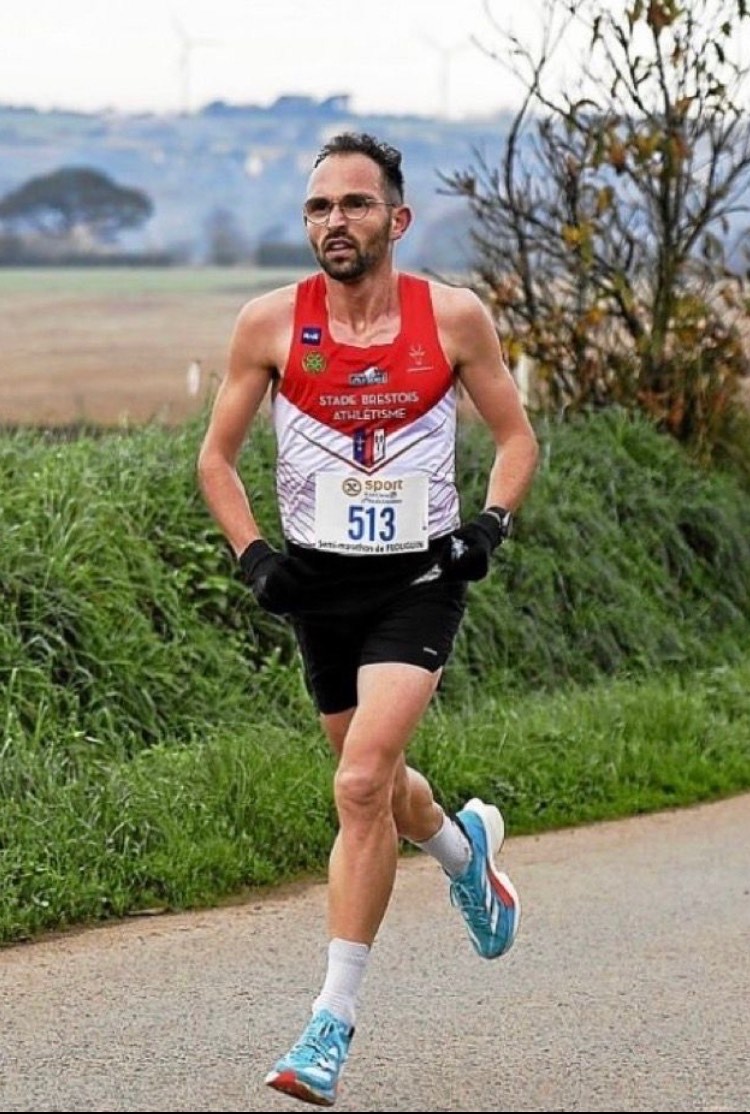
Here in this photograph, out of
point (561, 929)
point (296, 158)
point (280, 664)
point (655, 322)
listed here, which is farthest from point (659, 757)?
point (296, 158)

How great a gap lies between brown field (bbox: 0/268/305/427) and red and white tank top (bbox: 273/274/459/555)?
6.91 meters

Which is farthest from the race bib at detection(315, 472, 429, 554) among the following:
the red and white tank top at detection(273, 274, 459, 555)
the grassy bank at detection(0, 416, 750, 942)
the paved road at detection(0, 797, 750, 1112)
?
the grassy bank at detection(0, 416, 750, 942)

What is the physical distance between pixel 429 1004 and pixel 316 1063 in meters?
1.12

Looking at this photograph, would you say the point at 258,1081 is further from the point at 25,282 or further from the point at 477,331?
the point at 25,282

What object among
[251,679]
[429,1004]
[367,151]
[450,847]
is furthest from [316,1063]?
[251,679]

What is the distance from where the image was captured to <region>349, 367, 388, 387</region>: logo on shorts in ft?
19.3

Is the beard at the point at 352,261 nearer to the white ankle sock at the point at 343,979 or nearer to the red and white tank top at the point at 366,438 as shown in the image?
the red and white tank top at the point at 366,438

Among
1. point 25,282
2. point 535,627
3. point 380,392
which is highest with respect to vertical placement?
point 380,392

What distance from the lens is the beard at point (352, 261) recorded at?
19.4 ft

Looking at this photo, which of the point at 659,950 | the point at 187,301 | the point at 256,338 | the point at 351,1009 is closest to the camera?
the point at 351,1009

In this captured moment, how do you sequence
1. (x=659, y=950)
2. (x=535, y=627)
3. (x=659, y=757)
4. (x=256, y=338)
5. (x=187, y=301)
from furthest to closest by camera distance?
(x=187, y=301), (x=535, y=627), (x=659, y=757), (x=659, y=950), (x=256, y=338)

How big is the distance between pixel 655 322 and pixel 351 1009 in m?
9.39

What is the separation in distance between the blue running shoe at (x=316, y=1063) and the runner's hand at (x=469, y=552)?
1.15 metres

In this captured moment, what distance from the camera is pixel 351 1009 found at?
5547 millimetres
